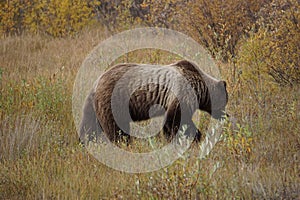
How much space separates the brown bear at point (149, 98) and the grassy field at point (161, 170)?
35 cm

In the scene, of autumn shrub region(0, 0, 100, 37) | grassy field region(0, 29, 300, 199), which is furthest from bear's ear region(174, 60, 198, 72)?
autumn shrub region(0, 0, 100, 37)

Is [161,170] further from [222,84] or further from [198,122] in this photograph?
[198,122]

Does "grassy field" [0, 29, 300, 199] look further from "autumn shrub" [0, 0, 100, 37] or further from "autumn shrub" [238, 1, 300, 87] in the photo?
"autumn shrub" [0, 0, 100, 37]

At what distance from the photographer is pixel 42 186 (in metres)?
4.02

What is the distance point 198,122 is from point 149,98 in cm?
85

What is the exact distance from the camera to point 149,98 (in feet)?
17.9

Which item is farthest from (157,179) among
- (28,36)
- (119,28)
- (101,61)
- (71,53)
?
(28,36)

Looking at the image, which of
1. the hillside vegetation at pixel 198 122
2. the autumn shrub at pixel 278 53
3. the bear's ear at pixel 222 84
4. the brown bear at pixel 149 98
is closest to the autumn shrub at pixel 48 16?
the hillside vegetation at pixel 198 122

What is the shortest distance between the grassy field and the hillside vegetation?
0.04ft

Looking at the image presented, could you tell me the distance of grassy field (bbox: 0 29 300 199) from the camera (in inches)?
142

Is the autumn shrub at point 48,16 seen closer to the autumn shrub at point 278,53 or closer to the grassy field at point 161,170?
the grassy field at point 161,170

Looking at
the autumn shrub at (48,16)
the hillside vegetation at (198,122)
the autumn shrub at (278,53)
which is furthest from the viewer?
the autumn shrub at (48,16)

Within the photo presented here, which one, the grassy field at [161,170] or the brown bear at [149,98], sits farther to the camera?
the brown bear at [149,98]

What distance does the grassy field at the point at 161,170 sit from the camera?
361cm
